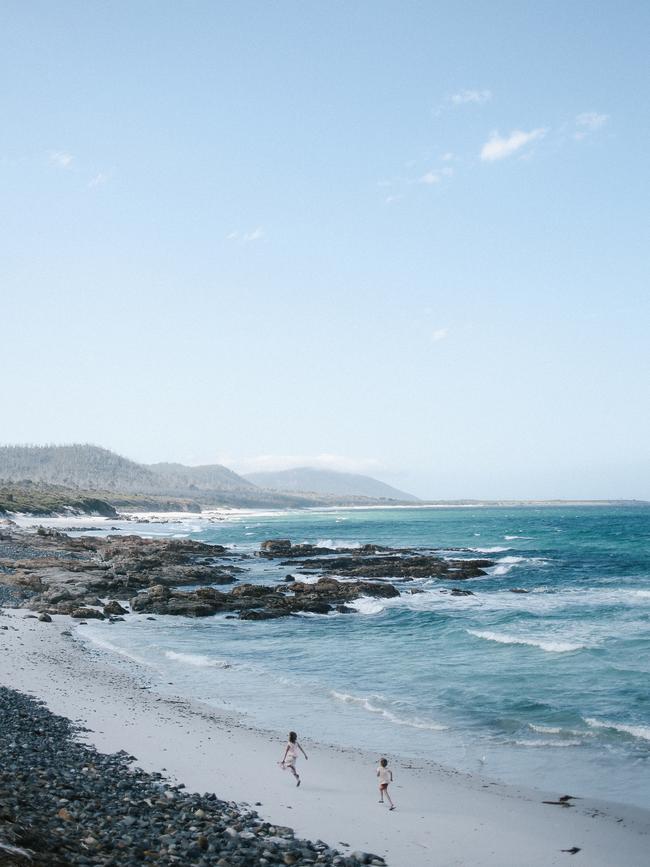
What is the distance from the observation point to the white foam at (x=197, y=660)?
23.3 metres

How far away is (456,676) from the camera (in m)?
21.9

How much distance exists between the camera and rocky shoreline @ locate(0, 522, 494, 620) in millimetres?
34469

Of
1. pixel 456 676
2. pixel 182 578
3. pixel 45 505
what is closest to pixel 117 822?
pixel 456 676

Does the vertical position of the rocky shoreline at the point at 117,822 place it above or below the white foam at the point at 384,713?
above

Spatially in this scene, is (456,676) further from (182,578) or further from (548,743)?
(182,578)

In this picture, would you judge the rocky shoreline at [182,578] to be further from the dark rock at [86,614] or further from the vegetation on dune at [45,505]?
the vegetation on dune at [45,505]

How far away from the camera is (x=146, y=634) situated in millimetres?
28750

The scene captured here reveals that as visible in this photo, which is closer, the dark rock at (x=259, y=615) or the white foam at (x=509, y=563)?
the dark rock at (x=259, y=615)

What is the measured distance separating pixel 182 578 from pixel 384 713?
2925cm

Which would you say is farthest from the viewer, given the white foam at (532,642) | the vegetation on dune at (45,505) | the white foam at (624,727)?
the vegetation on dune at (45,505)

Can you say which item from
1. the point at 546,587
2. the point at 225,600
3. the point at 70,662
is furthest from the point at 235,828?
the point at 546,587

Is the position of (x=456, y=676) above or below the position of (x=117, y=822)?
below

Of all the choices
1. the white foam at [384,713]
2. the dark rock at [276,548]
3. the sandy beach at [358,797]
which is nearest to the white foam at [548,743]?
the white foam at [384,713]

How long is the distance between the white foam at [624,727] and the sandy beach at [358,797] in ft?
13.8
